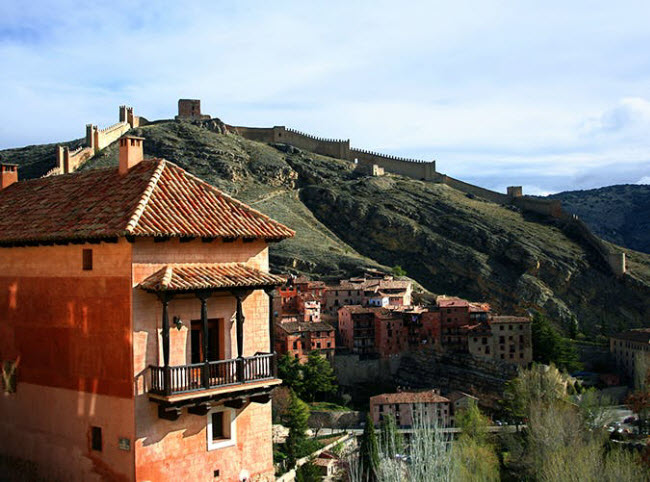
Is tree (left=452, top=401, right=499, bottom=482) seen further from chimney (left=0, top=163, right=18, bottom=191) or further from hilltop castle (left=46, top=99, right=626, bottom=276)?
hilltop castle (left=46, top=99, right=626, bottom=276)

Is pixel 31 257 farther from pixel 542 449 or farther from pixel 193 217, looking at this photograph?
pixel 542 449

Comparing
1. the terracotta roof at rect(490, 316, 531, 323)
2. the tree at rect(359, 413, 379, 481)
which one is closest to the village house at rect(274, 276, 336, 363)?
the terracotta roof at rect(490, 316, 531, 323)

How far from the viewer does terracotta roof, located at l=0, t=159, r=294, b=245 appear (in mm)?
11758

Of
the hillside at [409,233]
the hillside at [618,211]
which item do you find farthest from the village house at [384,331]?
the hillside at [618,211]

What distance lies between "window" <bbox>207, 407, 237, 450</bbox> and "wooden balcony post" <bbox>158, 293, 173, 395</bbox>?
171cm

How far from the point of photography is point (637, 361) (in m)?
54.3

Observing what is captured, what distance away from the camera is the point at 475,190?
108m

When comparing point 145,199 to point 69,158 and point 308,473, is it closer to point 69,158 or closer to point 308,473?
point 308,473

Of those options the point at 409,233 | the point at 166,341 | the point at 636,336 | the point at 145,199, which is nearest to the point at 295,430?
the point at 636,336

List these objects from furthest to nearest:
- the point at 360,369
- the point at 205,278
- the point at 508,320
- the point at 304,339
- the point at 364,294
Answer: the point at 364,294 → the point at 508,320 → the point at 360,369 → the point at 304,339 → the point at 205,278

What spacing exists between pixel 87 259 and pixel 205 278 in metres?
2.11

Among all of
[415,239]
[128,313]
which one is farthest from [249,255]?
[415,239]

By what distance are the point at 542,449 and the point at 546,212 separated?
69.5 metres

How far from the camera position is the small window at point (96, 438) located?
39.1ft
